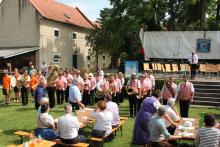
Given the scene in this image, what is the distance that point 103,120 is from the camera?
10.0 meters

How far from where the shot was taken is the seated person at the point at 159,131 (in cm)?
836

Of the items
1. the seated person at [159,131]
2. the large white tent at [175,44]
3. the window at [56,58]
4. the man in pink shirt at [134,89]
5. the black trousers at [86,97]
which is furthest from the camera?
the window at [56,58]

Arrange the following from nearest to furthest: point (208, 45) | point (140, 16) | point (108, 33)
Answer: point (208, 45)
point (140, 16)
point (108, 33)

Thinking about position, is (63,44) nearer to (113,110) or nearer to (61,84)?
(61,84)

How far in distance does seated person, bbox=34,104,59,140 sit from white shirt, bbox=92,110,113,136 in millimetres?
1218

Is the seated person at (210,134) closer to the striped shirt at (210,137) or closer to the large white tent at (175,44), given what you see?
the striped shirt at (210,137)

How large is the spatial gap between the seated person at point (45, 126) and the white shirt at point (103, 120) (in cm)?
122

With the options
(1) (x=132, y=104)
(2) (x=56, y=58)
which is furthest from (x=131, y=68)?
(2) (x=56, y=58)

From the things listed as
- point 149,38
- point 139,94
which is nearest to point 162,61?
point 149,38

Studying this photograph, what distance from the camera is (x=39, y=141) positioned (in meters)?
8.52

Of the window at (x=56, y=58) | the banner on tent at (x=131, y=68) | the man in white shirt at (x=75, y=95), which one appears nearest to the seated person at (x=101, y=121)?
the man in white shirt at (x=75, y=95)

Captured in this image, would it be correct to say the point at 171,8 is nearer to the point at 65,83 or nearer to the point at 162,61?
the point at 162,61

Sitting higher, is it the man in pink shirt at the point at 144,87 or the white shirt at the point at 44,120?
the man in pink shirt at the point at 144,87

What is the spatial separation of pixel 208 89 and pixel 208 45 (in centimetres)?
673
